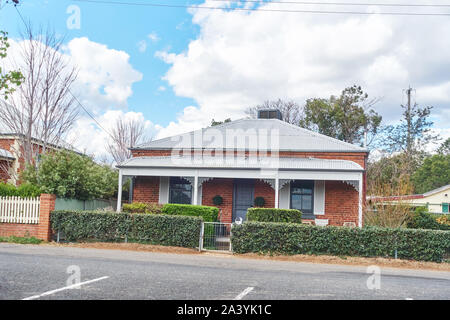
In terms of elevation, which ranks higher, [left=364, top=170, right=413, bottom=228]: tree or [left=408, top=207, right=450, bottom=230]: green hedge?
[left=364, top=170, right=413, bottom=228]: tree

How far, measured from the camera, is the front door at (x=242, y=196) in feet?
64.6

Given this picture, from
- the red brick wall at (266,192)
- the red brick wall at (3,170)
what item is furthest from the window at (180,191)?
the red brick wall at (3,170)

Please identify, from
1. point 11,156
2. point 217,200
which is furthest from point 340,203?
point 11,156

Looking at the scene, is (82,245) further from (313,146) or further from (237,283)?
(313,146)

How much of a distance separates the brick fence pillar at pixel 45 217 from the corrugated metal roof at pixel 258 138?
25.0ft

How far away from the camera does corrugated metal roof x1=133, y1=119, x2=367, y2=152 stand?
20000 mm

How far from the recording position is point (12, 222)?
1448 cm

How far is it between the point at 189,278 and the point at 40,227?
802 centimetres

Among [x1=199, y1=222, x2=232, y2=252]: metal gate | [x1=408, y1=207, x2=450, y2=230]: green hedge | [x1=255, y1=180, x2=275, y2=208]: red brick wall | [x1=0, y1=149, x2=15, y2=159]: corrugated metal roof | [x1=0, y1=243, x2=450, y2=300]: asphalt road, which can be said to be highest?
[x1=0, y1=149, x2=15, y2=159]: corrugated metal roof

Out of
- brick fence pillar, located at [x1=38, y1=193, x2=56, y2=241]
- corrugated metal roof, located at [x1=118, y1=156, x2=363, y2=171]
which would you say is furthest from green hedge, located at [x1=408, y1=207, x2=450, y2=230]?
brick fence pillar, located at [x1=38, y1=193, x2=56, y2=241]

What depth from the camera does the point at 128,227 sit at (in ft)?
46.1

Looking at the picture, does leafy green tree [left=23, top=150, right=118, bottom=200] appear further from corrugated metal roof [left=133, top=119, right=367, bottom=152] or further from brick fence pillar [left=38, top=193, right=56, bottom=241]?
corrugated metal roof [left=133, top=119, right=367, bottom=152]
